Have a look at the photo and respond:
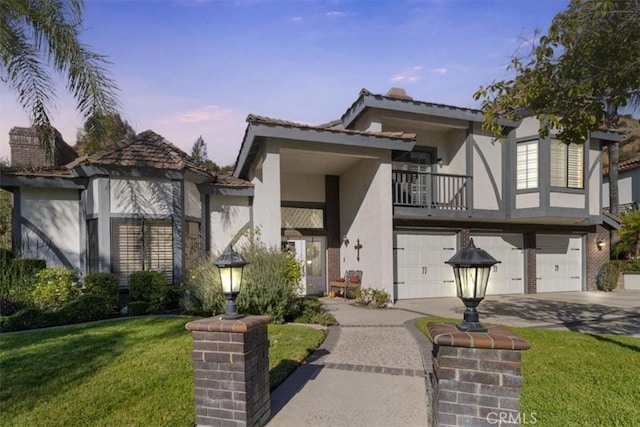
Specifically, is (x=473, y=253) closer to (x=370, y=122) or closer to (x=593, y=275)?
(x=370, y=122)

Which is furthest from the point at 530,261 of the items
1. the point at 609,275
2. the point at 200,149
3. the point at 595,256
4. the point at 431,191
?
the point at 200,149

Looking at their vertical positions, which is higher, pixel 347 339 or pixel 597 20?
pixel 597 20

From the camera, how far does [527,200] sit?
12555mm

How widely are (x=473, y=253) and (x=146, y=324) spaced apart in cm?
672

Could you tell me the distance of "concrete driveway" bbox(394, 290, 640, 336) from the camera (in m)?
7.99

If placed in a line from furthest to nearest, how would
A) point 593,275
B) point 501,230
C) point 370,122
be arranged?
point 593,275
point 501,230
point 370,122

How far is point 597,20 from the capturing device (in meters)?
5.75

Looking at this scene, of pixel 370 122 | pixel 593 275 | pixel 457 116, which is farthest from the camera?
pixel 593 275

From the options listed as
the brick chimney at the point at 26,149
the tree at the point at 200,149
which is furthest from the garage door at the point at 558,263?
the tree at the point at 200,149

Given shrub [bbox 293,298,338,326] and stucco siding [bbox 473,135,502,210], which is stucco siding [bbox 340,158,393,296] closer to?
shrub [bbox 293,298,338,326]

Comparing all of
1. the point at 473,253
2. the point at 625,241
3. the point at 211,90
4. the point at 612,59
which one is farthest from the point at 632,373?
the point at 625,241

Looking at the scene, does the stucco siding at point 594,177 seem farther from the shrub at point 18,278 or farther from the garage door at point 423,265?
the shrub at point 18,278

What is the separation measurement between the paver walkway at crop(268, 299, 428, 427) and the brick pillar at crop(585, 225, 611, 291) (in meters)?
11.7

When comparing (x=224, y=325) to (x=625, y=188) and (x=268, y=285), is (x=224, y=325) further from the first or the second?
(x=625, y=188)
